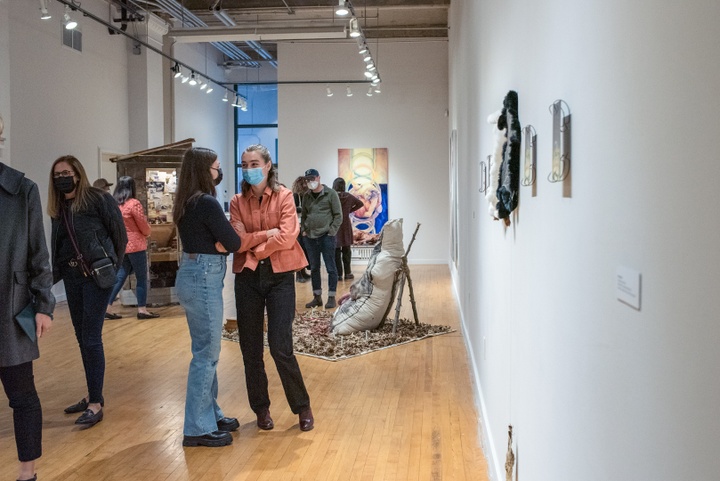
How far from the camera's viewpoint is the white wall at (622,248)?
0.98 meters

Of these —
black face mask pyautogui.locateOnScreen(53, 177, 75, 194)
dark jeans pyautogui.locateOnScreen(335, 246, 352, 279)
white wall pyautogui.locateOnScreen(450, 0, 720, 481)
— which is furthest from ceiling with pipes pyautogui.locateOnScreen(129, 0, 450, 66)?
white wall pyautogui.locateOnScreen(450, 0, 720, 481)

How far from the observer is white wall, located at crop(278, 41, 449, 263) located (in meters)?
15.6

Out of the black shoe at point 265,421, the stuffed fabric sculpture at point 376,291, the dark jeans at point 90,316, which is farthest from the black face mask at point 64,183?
the stuffed fabric sculpture at point 376,291

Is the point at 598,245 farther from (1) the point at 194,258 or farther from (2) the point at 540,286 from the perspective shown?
(1) the point at 194,258

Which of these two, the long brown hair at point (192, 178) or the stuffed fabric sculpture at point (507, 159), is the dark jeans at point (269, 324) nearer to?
the long brown hair at point (192, 178)

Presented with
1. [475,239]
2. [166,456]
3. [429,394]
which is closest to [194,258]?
[166,456]

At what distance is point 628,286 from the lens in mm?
1303

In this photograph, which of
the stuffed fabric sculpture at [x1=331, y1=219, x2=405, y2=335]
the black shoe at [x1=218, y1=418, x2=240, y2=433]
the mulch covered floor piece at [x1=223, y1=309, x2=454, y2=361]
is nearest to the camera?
the black shoe at [x1=218, y1=418, x2=240, y2=433]

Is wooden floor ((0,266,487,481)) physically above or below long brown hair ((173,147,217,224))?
below

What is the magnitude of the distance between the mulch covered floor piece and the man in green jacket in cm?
112

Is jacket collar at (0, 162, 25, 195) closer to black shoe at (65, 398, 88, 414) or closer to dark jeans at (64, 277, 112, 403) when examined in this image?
dark jeans at (64, 277, 112, 403)

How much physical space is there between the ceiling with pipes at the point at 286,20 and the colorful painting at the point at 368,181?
2.32 metres

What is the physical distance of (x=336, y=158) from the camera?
51.8 ft

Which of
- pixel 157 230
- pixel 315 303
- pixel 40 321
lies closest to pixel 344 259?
pixel 315 303
